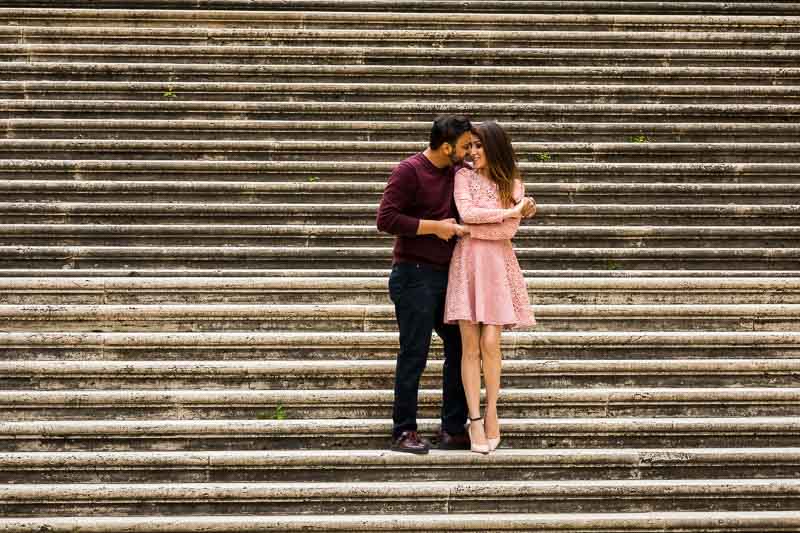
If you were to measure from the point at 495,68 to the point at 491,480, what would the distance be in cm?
441

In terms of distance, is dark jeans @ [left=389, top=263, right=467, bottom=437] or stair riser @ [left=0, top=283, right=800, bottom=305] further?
stair riser @ [left=0, top=283, right=800, bottom=305]

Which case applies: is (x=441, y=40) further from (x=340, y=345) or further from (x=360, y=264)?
(x=340, y=345)

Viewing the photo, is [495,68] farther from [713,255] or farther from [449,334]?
[449,334]

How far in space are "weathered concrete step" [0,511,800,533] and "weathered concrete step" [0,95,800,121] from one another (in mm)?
3865

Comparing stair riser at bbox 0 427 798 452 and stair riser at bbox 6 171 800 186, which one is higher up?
stair riser at bbox 6 171 800 186

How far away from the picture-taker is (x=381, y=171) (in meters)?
7.12

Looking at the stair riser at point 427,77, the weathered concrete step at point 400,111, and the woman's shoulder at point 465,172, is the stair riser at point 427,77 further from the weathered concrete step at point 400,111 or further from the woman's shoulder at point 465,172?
the woman's shoulder at point 465,172

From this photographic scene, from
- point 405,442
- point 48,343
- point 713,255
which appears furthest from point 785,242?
point 48,343

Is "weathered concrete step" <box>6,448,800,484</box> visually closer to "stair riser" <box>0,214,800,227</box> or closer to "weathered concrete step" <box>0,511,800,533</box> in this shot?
"weathered concrete step" <box>0,511,800,533</box>

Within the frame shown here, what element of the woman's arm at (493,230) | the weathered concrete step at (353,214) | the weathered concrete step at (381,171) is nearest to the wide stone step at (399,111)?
the weathered concrete step at (381,171)

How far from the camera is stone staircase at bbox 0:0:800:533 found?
4.67 metres

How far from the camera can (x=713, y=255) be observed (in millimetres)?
6477

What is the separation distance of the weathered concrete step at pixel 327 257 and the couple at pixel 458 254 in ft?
5.74

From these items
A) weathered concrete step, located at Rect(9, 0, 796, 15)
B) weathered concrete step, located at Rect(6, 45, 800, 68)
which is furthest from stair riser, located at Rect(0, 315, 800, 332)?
weathered concrete step, located at Rect(9, 0, 796, 15)
